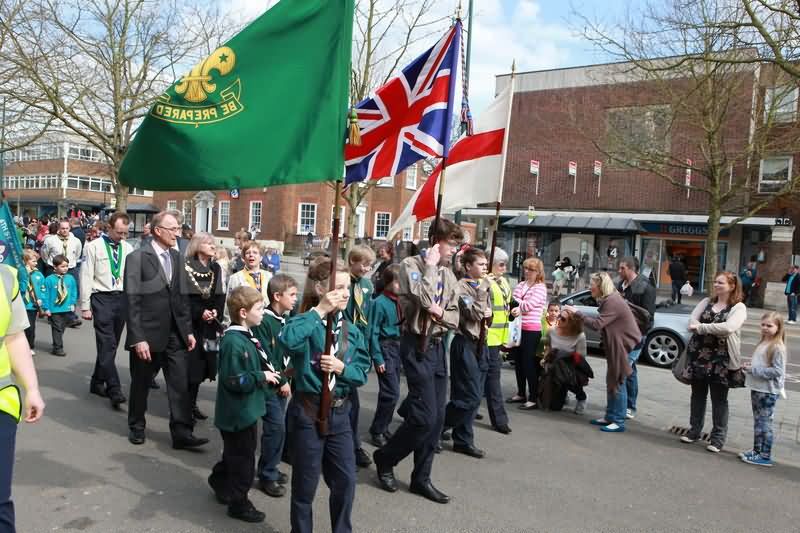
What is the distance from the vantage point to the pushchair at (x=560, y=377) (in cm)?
728

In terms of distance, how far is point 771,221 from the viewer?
25422 mm

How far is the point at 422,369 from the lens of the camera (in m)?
4.55

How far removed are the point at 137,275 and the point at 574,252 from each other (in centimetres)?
2686

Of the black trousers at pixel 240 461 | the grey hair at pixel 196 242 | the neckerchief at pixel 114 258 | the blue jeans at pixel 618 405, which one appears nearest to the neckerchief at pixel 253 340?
the black trousers at pixel 240 461

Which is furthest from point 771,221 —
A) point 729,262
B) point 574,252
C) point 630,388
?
point 630,388

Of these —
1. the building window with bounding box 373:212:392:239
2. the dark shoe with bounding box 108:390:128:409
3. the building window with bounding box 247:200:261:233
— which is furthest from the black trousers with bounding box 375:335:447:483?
the building window with bounding box 247:200:261:233

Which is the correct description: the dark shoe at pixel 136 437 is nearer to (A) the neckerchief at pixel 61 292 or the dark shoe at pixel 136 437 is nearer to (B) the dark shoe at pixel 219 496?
(B) the dark shoe at pixel 219 496

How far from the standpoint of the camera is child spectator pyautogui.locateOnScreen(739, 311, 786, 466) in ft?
18.5

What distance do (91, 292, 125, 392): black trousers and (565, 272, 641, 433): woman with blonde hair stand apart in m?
5.00

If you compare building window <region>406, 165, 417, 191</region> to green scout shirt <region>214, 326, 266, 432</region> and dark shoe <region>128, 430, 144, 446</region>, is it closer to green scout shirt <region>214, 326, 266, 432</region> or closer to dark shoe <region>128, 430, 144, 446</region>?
dark shoe <region>128, 430, 144, 446</region>

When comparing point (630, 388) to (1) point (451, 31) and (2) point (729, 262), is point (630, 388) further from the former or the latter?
(2) point (729, 262)

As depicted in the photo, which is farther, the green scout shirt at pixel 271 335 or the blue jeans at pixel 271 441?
the green scout shirt at pixel 271 335

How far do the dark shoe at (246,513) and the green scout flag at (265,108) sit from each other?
203cm

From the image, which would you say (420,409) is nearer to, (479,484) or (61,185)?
(479,484)
